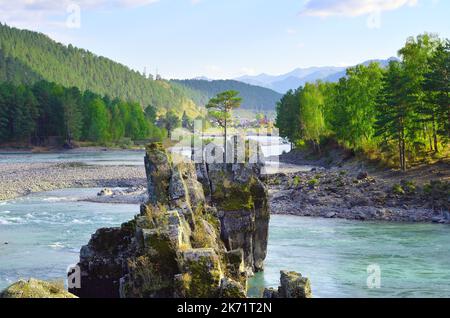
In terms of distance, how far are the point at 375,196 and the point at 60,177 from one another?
160 ft

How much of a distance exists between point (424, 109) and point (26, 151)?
386 ft

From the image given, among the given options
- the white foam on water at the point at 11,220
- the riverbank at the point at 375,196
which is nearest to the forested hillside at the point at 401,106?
the riverbank at the point at 375,196

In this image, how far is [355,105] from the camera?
3861 inches

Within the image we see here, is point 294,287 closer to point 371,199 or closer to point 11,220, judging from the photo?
point 11,220

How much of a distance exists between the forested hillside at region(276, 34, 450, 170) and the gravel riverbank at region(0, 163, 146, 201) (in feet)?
106

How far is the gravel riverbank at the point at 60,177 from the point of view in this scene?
7981 centimetres

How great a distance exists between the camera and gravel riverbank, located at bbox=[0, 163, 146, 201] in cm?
7981

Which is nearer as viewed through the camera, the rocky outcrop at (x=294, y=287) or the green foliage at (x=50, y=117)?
the rocky outcrop at (x=294, y=287)

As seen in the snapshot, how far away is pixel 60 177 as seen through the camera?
302 feet

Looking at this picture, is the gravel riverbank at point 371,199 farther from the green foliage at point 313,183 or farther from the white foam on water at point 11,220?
the white foam on water at point 11,220

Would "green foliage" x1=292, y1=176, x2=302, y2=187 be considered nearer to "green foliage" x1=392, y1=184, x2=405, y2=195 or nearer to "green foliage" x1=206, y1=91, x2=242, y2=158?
"green foliage" x1=392, y1=184, x2=405, y2=195

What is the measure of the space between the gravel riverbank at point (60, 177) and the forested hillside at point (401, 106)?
1275 inches

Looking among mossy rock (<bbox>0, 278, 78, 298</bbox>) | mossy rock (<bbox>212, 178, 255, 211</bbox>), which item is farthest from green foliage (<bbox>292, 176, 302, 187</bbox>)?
mossy rock (<bbox>0, 278, 78, 298</bbox>)

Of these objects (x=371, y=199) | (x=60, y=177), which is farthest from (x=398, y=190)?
(x=60, y=177)
